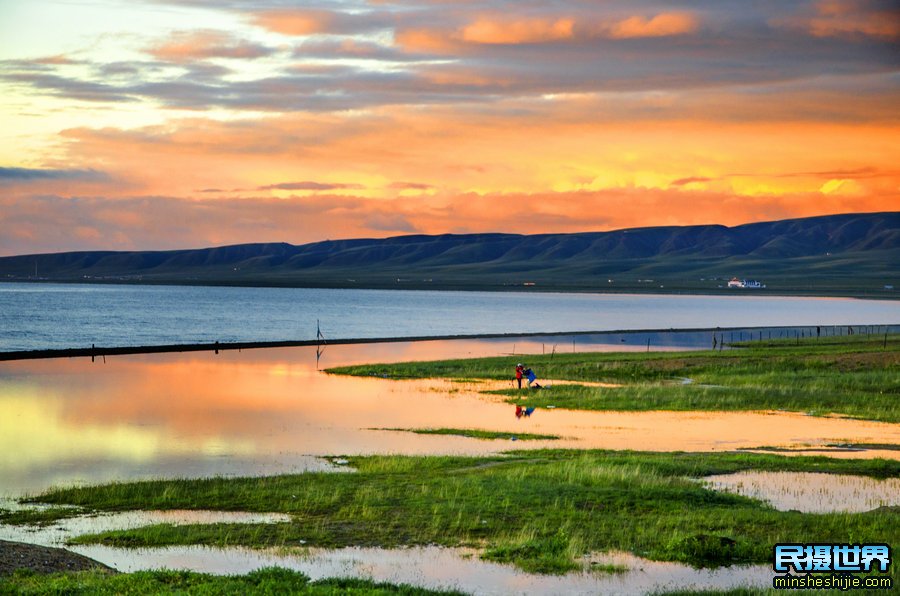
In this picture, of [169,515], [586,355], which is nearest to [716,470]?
[169,515]

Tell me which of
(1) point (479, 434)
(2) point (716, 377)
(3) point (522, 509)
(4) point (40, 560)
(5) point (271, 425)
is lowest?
(5) point (271, 425)

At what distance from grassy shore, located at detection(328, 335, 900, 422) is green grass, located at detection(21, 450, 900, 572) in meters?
16.1

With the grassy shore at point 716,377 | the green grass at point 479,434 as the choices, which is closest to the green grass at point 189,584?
the green grass at point 479,434

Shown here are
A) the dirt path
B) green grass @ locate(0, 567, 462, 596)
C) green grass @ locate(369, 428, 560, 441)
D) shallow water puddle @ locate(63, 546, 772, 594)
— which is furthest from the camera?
green grass @ locate(369, 428, 560, 441)

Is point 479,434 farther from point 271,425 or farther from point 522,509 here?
point 522,509

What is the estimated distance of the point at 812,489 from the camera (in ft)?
90.5

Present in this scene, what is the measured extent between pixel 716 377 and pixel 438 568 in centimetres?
4277

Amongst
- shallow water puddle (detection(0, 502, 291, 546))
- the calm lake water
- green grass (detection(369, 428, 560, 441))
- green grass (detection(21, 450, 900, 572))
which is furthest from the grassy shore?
the calm lake water

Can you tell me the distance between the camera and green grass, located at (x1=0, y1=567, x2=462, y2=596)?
1647 cm

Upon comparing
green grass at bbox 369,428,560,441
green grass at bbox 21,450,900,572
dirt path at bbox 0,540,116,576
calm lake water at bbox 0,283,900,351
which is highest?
dirt path at bbox 0,540,116,576

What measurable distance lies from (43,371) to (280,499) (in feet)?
165

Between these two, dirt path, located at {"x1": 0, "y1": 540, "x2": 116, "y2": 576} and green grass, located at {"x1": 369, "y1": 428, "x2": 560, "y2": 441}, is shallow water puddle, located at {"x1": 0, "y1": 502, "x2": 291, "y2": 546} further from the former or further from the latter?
green grass, located at {"x1": 369, "y1": 428, "x2": 560, "y2": 441}

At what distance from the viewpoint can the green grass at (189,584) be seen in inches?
648

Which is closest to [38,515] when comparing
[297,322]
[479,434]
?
[479,434]
